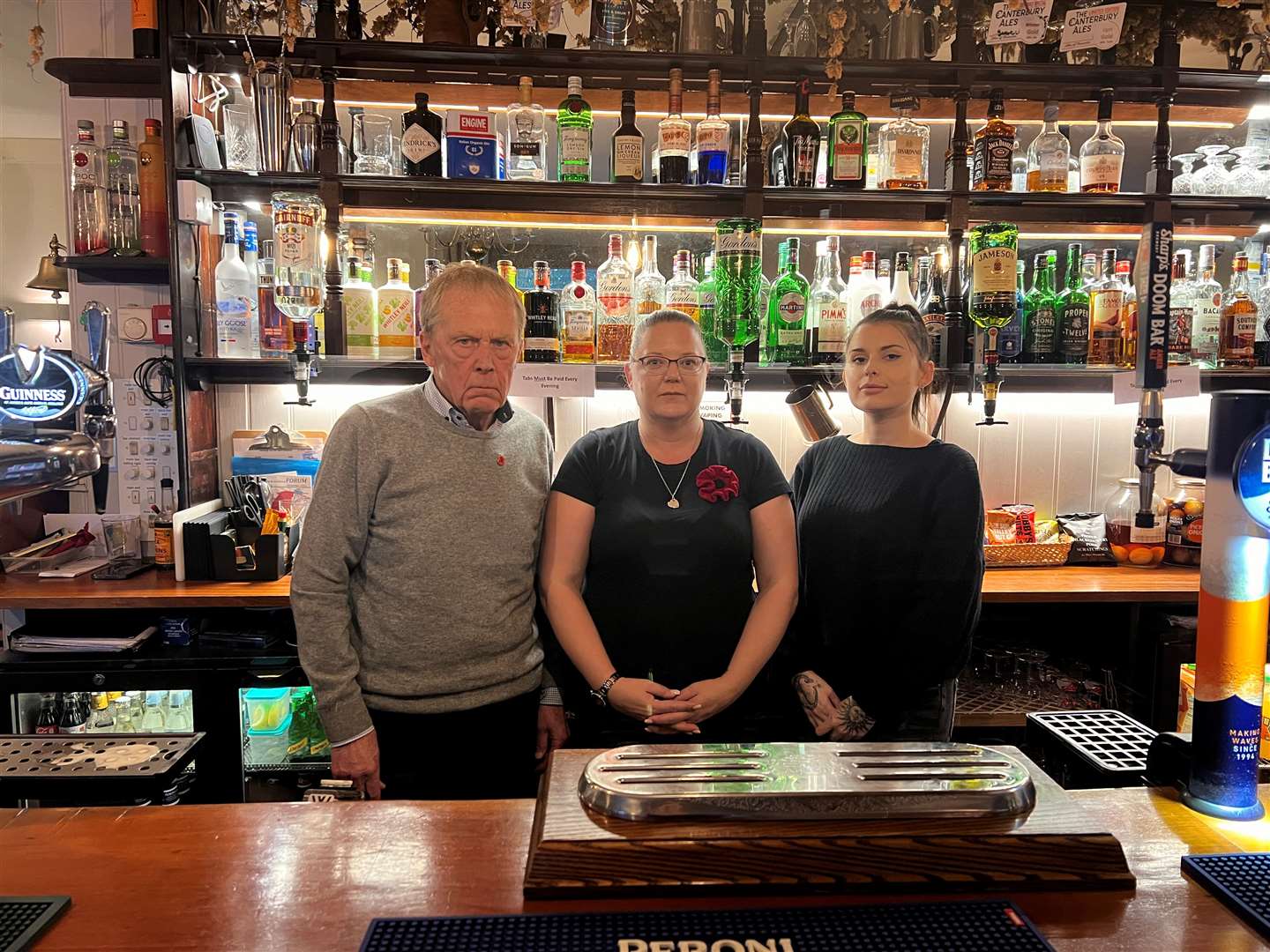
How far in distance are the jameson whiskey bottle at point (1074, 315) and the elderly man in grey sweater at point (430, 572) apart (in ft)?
6.95

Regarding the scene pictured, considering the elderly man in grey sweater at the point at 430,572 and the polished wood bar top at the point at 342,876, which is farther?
the elderly man in grey sweater at the point at 430,572

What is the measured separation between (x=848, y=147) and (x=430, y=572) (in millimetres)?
2023

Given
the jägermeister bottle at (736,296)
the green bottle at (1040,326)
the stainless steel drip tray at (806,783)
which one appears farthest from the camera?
the green bottle at (1040,326)

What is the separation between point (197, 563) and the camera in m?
2.60

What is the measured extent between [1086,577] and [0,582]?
3.38m

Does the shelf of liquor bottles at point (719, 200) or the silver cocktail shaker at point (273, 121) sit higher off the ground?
the silver cocktail shaker at point (273, 121)

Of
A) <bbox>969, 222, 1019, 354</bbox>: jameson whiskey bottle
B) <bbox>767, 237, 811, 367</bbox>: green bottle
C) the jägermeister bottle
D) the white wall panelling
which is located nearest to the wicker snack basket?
the white wall panelling

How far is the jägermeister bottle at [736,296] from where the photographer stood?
2.64 meters

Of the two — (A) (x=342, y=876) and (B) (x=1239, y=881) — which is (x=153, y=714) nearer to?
(A) (x=342, y=876)

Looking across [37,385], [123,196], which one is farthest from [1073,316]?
[123,196]

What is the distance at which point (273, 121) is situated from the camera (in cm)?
274

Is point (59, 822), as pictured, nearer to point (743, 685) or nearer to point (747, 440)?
point (743, 685)

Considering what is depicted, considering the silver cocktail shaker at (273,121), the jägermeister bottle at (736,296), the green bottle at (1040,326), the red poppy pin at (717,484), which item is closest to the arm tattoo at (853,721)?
the red poppy pin at (717,484)

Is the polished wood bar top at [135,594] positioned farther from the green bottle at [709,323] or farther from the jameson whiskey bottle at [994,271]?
the jameson whiskey bottle at [994,271]
